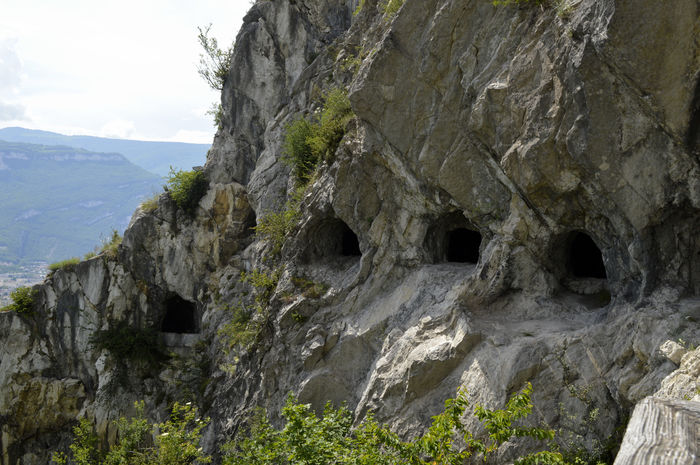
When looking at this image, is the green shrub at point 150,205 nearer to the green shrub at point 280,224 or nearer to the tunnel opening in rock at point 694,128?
the green shrub at point 280,224

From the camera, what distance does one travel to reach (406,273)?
10.3 metres

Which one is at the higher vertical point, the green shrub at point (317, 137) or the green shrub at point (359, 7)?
the green shrub at point (359, 7)

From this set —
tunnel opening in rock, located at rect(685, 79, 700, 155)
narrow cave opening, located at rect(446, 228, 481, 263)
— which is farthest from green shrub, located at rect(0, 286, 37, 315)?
tunnel opening in rock, located at rect(685, 79, 700, 155)

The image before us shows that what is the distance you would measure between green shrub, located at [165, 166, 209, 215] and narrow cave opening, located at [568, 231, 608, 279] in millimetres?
13965

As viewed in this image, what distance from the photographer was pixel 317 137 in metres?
12.2

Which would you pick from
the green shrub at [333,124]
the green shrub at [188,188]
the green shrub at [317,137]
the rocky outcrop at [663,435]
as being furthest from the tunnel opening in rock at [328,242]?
the rocky outcrop at [663,435]

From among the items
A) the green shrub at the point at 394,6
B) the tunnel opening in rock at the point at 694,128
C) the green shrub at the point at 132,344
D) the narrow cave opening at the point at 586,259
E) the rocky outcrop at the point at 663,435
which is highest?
the green shrub at the point at 394,6

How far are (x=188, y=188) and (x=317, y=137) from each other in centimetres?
810

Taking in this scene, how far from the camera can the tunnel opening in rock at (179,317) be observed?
2031 cm

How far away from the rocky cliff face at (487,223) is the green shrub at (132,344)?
2.19 meters

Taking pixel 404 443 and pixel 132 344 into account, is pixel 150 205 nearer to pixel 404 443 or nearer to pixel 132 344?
pixel 132 344

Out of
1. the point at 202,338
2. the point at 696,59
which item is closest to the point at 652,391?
the point at 696,59

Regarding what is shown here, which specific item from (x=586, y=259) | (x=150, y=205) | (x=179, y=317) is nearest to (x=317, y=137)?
(x=586, y=259)

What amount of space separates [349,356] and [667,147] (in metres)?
7.13
